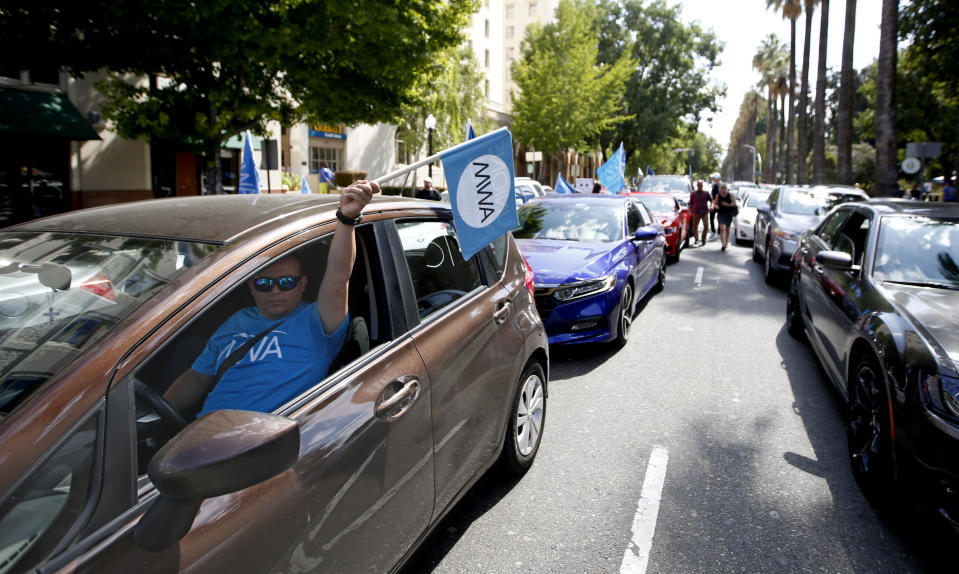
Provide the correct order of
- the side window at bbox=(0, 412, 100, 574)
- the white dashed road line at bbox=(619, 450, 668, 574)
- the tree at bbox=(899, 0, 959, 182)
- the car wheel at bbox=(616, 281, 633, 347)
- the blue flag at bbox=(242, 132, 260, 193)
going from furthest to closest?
the tree at bbox=(899, 0, 959, 182) < the blue flag at bbox=(242, 132, 260, 193) < the car wheel at bbox=(616, 281, 633, 347) < the white dashed road line at bbox=(619, 450, 668, 574) < the side window at bbox=(0, 412, 100, 574)

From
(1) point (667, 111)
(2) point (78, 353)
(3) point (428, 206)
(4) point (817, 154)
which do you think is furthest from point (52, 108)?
(1) point (667, 111)

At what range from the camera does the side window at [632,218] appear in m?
7.73

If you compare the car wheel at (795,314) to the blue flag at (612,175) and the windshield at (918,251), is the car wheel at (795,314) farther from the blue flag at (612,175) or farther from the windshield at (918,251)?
the blue flag at (612,175)

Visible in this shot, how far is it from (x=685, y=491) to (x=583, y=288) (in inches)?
104

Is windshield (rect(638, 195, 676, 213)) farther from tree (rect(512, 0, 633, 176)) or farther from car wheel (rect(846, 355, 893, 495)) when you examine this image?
tree (rect(512, 0, 633, 176))

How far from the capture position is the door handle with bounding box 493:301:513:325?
3281 millimetres

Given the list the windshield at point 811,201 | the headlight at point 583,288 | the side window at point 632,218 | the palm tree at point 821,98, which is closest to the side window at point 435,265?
the headlight at point 583,288

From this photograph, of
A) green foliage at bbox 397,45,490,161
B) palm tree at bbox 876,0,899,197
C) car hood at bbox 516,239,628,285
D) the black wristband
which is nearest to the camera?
the black wristband

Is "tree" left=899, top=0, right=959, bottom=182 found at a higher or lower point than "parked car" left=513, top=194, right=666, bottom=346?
higher

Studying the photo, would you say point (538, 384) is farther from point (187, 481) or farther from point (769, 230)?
point (769, 230)

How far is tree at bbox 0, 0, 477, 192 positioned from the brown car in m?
9.68

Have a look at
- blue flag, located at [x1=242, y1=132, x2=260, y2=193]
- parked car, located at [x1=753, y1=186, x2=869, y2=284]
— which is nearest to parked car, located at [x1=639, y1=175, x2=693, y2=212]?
parked car, located at [x1=753, y1=186, x2=869, y2=284]

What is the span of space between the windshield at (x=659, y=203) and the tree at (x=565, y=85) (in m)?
20.4

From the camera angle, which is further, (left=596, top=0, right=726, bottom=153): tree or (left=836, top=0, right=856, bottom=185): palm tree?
(left=596, top=0, right=726, bottom=153): tree
